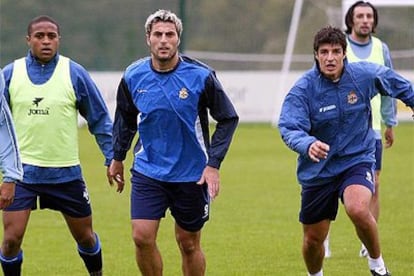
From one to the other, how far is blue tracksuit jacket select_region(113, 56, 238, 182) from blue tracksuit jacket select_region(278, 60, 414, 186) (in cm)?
54

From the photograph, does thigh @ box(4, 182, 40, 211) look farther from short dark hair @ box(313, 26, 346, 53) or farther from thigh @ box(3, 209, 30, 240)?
short dark hair @ box(313, 26, 346, 53)

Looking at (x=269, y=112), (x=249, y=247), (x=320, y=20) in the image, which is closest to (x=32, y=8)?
(x=269, y=112)

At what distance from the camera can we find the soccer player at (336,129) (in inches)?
343

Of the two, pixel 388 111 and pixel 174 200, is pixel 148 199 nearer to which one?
pixel 174 200

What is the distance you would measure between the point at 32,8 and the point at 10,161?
23116mm

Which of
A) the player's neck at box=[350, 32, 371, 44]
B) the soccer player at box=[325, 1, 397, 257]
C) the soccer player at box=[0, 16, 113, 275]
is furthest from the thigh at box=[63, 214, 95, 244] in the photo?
the player's neck at box=[350, 32, 371, 44]

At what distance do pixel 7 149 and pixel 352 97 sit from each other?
2.62 metres

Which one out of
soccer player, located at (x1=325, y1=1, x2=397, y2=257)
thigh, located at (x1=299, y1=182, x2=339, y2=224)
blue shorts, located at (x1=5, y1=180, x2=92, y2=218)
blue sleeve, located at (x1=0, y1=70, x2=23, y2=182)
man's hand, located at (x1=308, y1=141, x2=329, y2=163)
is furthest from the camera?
soccer player, located at (x1=325, y1=1, x2=397, y2=257)

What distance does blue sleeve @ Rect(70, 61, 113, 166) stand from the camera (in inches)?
363

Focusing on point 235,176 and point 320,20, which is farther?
point 320,20

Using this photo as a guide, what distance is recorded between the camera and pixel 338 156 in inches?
351

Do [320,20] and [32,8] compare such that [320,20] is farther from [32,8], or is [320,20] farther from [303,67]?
[32,8]

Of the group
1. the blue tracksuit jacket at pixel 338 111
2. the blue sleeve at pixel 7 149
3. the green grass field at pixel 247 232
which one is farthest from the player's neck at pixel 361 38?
the blue sleeve at pixel 7 149

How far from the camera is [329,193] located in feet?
29.4
